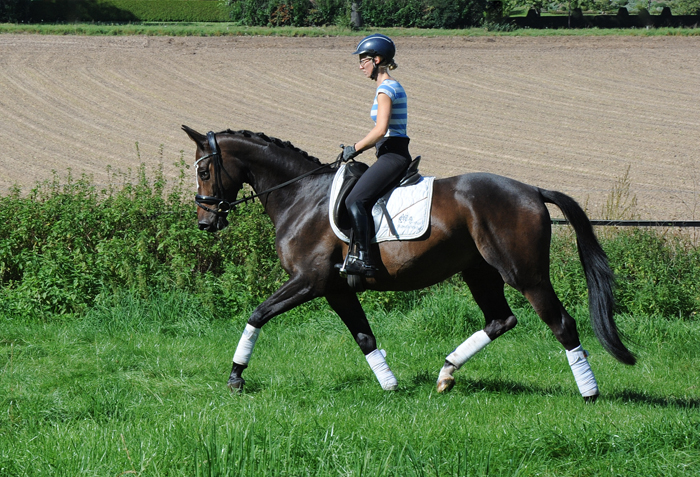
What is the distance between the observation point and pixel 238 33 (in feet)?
138

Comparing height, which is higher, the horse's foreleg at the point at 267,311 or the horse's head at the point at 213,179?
the horse's head at the point at 213,179

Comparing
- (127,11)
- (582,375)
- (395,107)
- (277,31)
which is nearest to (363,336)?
(582,375)

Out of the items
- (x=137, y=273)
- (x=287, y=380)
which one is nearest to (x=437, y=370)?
(x=287, y=380)

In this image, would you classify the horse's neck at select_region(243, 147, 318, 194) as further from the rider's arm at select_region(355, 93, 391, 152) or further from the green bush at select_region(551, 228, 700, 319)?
the green bush at select_region(551, 228, 700, 319)

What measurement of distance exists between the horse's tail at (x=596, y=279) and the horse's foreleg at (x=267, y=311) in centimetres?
213

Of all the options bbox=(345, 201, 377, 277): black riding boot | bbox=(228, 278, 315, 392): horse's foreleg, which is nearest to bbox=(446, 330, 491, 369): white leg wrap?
bbox=(345, 201, 377, 277): black riding boot

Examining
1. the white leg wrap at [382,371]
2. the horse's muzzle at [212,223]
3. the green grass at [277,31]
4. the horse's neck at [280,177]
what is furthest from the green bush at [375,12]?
the white leg wrap at [382,371]

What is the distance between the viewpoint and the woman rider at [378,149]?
5.94 metres

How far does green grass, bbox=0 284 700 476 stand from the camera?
420 cm

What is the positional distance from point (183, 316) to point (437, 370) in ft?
10.4

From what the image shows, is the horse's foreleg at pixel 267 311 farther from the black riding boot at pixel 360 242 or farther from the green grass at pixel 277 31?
the green grass at pixel 277 31

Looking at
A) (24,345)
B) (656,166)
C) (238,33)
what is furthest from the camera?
(238,33)

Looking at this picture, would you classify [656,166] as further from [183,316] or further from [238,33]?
[238,33]

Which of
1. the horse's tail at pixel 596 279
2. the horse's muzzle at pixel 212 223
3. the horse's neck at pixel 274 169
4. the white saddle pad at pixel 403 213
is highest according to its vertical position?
the horse's neck at pixel 274 169
